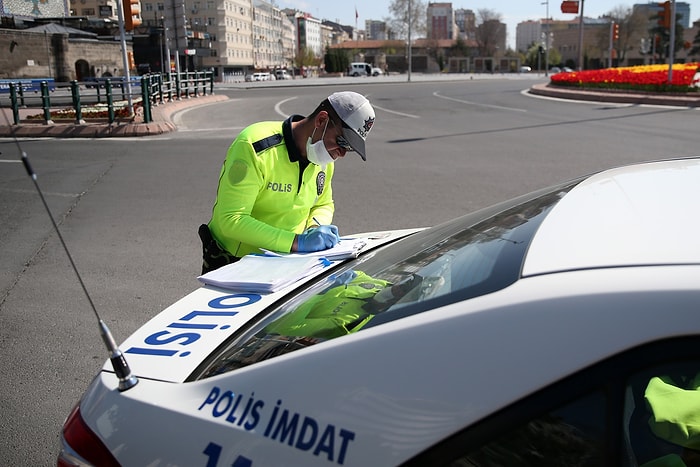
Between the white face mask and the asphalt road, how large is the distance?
180cm

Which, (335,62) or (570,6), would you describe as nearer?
(570,6)

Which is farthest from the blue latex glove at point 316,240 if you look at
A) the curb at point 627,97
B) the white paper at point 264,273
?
the curb at point 627,97

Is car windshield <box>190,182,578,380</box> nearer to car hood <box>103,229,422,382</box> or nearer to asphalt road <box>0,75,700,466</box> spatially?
car hood <box>103,229,422,382</box>

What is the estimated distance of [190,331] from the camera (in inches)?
79.6

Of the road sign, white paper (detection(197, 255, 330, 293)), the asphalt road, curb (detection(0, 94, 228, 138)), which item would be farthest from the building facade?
white paper (detection(197, 255, 330, 293))

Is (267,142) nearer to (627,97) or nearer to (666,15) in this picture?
(627,97)

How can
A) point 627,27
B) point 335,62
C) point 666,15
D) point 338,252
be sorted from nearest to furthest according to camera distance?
point 338,252 → point 666,15 → point 627,27 → point 335,62

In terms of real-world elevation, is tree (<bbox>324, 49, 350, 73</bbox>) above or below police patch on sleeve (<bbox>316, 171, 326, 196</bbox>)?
above

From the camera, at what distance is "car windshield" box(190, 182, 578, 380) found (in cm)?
153

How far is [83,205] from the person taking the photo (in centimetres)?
849

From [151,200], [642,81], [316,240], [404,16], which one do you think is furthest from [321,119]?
[404,16]

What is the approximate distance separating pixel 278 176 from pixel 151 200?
238 inches

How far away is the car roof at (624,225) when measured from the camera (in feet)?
4.21

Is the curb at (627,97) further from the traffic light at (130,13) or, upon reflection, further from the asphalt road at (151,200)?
the traffic light at (130,13)
